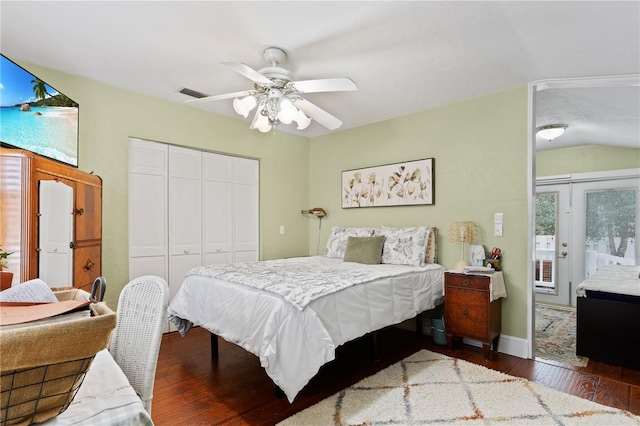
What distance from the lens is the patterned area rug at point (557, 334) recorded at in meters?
3.13

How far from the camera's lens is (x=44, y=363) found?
1.79 feet

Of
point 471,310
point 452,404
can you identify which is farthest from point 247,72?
point 471,310

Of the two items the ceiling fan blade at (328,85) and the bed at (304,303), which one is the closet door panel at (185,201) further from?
the ceiling fan blade at (328,85)

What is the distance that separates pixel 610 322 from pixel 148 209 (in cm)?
464

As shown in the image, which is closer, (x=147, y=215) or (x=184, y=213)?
(x=147, y=215)

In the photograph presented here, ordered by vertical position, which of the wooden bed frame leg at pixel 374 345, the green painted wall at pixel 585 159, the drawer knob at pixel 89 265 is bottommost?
the wooden bed frame leg at pixel 374 345

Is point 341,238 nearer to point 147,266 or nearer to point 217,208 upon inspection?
point 217,208

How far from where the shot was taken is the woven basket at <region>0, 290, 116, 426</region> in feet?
1.69

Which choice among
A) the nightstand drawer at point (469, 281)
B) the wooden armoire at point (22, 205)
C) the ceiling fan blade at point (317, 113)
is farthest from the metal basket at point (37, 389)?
the nightstand drawer at point (469, 281)

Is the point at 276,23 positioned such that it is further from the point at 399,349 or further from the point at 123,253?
the point at 399,349

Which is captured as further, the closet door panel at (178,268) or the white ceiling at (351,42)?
the closet door panel at (178,268)

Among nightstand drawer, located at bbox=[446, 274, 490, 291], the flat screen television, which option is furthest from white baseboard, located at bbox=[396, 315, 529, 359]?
the flat screen television

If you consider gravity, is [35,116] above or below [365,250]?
above

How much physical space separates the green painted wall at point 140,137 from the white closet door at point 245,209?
99mm
